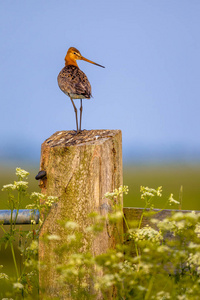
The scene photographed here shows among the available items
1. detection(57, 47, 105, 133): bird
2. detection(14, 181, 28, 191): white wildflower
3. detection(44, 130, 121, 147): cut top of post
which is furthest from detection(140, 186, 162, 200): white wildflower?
detection(57, 47, 105, 133): bird

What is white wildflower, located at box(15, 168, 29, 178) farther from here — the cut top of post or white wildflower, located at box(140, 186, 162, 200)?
white wildflower, located at box(140, 186, 162, 200)

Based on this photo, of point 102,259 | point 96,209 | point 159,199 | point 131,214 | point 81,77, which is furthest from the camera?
point 159,199

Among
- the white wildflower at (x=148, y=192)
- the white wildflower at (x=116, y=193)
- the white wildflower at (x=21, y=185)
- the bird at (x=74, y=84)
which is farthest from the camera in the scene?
the bird at (x=74, y=84)

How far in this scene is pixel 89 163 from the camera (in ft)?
11.7

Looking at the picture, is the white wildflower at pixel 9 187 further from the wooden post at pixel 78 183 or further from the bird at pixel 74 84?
the bird at pixel 74 84

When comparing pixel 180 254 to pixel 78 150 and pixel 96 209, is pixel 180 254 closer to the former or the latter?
pixel 96 209

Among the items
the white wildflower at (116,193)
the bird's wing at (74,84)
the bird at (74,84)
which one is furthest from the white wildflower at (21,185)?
the bird's wing at (74,84)

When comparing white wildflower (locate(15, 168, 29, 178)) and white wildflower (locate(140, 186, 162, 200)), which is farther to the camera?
white wildflower (locate(15, 168, 29, 178))

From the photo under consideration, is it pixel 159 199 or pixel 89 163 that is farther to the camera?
pixel 159 199

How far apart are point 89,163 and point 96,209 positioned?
391 mm

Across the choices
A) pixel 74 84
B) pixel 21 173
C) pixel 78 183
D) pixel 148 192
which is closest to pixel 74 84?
pixel 74 84

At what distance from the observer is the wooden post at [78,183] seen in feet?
11.6

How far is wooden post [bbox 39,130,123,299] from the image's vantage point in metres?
3.55

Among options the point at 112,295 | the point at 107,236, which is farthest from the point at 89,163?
the point at 112,295
